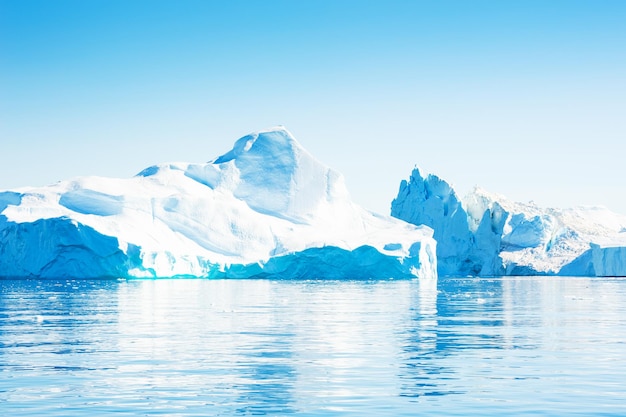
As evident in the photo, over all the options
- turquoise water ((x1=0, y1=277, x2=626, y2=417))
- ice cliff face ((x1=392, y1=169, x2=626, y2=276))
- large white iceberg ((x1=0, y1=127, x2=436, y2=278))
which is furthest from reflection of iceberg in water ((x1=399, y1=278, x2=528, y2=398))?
ice cliff face ((x1=392, y1=169, x2=626, y2=276))

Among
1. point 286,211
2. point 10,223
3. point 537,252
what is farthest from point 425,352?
point 537,252

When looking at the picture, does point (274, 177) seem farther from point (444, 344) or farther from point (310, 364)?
point (310, 364)

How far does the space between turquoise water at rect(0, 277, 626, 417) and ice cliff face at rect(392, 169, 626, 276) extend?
187 feet

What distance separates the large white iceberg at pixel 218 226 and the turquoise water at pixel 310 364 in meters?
29.2

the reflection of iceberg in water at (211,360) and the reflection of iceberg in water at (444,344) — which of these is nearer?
the reflection of iceberg in water at (211,360)

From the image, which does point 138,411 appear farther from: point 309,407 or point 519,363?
point 519,363

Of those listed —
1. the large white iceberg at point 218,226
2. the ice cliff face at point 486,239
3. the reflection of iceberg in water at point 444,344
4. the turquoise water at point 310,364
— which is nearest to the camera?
the turquoise water at point 310,364

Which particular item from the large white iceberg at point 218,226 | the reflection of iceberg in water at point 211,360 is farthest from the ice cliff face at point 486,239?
the reflection of iceberg in water at point 211,360

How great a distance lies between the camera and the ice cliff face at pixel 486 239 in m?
80.2

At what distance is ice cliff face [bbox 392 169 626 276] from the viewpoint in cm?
8025

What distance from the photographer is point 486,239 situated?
83.3 metres

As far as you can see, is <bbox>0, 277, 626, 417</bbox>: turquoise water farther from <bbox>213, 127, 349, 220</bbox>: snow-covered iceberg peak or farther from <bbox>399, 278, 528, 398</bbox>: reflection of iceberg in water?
<bbox>213, 127, 349, 220</bbox>: snow-covered iceberg peak

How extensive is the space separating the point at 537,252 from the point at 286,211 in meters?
41.4

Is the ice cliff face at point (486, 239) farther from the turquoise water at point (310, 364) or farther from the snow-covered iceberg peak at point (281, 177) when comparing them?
the turquoise water at point (310, 364)
